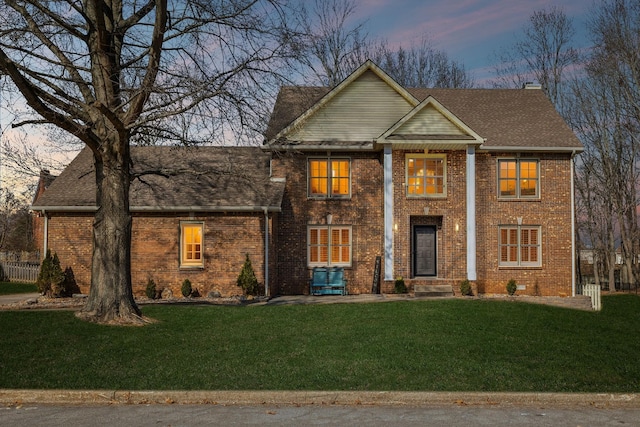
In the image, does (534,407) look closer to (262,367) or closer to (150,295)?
(262,367)

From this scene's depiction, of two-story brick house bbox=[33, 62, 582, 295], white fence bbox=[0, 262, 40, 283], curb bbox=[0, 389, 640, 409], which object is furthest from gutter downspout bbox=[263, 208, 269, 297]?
white fence bbox=[0, 262, 40, 283]

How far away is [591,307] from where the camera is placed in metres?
19.4

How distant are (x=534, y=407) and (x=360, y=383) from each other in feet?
7.67

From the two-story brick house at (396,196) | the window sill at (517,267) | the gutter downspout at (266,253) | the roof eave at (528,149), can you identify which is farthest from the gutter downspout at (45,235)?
the window sill at (517,267)

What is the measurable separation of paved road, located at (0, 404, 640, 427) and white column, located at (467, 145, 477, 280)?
49.4 feet

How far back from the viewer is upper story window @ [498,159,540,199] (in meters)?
24.4

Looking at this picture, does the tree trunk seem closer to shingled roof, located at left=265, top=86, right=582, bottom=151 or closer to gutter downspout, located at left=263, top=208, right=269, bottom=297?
gutter downspout, located at left=263, top=208, right=269, bottom=297

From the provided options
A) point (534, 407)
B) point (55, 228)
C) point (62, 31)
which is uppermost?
point (62, 31)

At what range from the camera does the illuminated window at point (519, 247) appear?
24.3 m

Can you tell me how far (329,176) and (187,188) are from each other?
5.32 meters

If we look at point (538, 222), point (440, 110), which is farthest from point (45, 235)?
point (538, 222)

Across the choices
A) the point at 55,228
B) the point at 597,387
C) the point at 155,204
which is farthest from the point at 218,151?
the point at 597,387

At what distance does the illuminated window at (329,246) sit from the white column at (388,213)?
5.06ft

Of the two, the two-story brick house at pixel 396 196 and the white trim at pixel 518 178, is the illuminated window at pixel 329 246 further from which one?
the white trim at pixel 518 178
